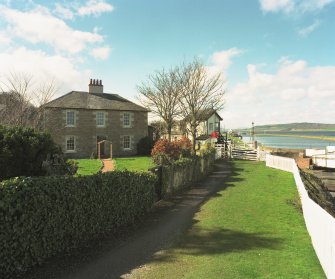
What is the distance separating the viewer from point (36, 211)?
8727 mm

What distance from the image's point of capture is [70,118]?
40.0 metres

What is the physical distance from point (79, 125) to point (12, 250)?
33.3 meters

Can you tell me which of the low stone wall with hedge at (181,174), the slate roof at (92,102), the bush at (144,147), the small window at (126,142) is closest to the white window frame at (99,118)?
the slate roof at (92,102)

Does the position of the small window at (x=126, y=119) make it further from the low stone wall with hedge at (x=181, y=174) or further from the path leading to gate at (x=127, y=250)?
the path leading to gate at (x=127, y=250)

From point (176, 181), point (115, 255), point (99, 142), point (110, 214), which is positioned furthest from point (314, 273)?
point (99, 142)

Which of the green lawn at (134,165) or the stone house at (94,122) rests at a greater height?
the stone house at (94,122)

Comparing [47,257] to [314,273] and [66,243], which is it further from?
[314,273]

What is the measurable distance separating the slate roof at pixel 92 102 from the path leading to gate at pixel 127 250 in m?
26.8

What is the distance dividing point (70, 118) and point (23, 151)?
27692 mm

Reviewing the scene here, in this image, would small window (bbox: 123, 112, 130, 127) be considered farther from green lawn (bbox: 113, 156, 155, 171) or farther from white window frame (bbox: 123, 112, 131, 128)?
green lawn (bbox: 113, 156, 155, 171)

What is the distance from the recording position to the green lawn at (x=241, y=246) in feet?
29.4

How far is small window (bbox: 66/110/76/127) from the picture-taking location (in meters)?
39.8

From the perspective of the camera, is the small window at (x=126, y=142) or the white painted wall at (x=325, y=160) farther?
the white painted wall at (x=325, y=160)

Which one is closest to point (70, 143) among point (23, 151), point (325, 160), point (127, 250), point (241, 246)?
point (23, 151)
